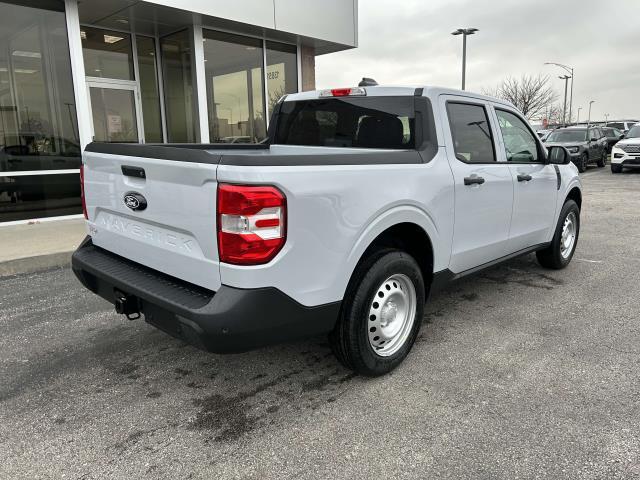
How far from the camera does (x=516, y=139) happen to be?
4691mm

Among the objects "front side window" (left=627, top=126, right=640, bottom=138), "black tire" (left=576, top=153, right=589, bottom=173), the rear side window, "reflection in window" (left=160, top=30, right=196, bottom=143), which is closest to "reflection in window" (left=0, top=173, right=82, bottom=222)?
"reflection in window" (left=160, top=30, right=196, bottom=143)

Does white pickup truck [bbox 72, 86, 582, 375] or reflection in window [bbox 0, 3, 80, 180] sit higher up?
reflection in window [bbox 0, 3, 80, 180]

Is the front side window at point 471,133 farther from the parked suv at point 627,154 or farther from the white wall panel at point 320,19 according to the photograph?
the parked suv at point 627,154

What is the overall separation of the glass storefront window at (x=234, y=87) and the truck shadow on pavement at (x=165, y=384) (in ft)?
25.4

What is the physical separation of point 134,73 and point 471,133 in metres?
8.87

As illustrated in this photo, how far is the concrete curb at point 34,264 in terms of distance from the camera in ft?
19.5

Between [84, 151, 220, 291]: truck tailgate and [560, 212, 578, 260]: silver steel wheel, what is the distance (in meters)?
4.51

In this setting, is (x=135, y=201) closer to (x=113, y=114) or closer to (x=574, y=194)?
(x=574, y=194)

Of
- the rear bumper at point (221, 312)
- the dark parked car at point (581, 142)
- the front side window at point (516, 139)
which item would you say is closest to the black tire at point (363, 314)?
the rear bumper at point (221, 312)

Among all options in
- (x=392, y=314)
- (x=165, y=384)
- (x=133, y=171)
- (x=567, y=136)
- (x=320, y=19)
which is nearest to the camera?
(x=133, y=171)

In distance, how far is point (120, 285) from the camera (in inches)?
119

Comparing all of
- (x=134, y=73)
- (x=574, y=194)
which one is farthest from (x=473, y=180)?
(x=134, y=73)

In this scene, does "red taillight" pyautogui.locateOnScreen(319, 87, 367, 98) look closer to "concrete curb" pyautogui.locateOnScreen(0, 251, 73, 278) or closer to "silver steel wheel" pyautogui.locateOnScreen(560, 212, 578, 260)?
"silver steel wheel" pyautogui.locateOnScreen(560, 212, 578, 260)

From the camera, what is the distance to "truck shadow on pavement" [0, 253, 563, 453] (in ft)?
9.28
